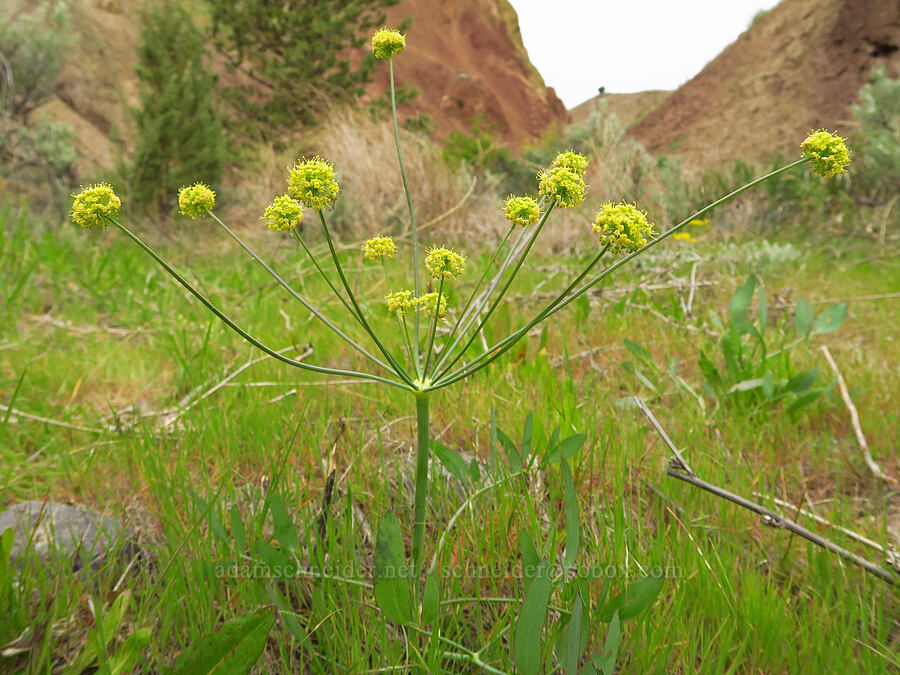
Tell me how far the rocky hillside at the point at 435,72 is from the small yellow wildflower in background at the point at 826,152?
1401 cm

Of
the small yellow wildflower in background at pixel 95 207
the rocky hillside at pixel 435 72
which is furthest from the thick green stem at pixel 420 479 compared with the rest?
the rocky hillside at pixel 435 72

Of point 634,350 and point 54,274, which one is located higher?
point 54,274

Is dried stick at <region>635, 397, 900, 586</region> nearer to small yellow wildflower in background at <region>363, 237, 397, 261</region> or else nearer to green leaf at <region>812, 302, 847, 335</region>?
small yellow wildflower in background at <region>363, 237, 397, 261</region>

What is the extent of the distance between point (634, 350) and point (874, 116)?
792 cm

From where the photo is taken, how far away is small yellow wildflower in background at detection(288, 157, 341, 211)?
77 centimetres

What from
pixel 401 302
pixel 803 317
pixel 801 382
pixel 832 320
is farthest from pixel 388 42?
pixel 832 320

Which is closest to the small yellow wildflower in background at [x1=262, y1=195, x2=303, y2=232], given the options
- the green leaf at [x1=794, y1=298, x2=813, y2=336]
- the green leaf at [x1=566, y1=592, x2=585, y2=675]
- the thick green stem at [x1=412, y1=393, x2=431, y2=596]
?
the thick green stem at [x1=412, y1=393, x2=431, y2=596]

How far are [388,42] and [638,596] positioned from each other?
1.06m

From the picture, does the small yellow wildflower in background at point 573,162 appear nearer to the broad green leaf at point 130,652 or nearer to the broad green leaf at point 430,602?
the broad green leaf at point 430,602

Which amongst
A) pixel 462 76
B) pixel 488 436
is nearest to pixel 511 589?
pixel 488 436

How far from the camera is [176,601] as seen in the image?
2.98 feet

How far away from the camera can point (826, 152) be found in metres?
0.83

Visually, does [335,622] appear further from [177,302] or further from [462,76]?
[462,76]

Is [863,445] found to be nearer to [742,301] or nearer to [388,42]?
[742,301]
